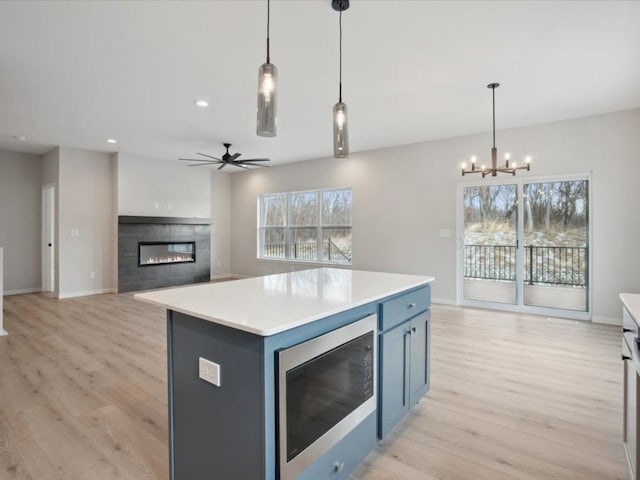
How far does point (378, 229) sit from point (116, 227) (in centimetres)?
506

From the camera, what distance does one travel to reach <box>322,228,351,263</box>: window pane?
23.0 ft

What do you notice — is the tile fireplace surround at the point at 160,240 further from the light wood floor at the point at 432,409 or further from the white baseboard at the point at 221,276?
the light wood floor at the point at 432,409

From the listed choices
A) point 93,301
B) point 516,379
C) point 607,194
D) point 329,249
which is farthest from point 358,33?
point 93,301

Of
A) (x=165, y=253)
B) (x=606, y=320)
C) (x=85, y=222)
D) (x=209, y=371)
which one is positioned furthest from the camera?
(x=165, y=253)

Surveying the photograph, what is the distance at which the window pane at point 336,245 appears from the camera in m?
7.02

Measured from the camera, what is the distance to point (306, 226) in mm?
7664

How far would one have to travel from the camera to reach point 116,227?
22.0ft

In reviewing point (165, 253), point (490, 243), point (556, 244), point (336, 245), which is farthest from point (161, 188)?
point (556, 244)

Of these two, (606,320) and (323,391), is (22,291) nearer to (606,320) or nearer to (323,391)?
(323,391)

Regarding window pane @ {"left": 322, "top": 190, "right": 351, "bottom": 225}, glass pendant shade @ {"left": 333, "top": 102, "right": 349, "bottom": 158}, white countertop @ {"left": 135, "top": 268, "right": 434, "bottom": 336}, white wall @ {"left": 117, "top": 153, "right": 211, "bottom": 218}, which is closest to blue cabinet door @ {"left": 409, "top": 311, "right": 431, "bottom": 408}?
white countertop @ {"left": 135, "top": 268, "right": 434, "bottom": 336}

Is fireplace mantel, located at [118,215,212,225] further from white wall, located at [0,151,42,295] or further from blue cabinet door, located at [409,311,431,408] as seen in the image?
blue cabinet door, located at [409,311,431,408]

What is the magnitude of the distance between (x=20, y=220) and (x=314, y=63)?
7.01 meters

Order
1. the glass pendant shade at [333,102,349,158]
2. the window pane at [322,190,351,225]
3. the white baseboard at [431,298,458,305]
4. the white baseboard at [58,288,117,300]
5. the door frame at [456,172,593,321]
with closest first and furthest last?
the glass pendant shade at [333,102,349,158] < the door frame at [456,172,593,321] < the white baseboard at [431,298,458,305] < the white baseboard at [58,288,117,300] < the window pane at [322,190,351,225]

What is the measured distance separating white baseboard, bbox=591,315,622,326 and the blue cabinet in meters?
3.56
